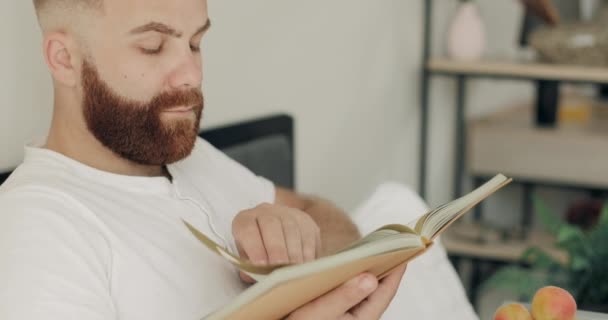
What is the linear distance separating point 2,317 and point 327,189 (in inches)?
54.2

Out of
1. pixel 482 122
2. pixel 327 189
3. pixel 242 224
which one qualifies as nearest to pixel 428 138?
pixel 482 122

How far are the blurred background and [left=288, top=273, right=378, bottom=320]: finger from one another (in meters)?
0.84

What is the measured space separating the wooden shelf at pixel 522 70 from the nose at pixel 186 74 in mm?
1515

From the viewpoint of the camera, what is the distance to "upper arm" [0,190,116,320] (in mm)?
880

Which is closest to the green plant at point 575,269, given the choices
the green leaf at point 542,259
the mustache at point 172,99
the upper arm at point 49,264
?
the green leaf at point 542,259

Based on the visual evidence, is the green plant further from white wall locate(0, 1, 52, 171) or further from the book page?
white wall locate(0, 1, 52, 171)

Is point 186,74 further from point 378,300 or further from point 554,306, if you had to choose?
point 554,306

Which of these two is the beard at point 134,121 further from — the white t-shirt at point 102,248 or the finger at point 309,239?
the finger at point 309,239

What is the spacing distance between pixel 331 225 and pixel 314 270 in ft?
2.19

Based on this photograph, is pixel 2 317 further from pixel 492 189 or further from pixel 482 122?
pixel 482 122

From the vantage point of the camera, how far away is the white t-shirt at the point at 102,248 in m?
0.90

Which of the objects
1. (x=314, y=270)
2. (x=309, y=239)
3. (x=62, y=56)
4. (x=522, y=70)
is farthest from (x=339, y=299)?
(x=522, y=70)

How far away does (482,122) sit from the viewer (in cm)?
270

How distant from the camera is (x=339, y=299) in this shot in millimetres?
877
